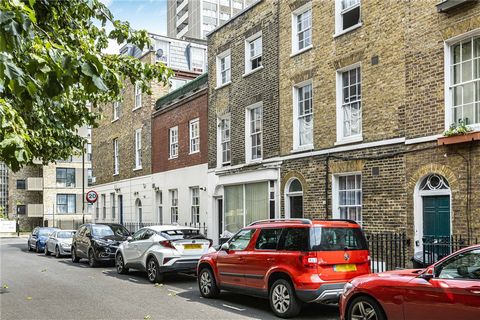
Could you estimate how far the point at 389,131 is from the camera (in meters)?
13.8

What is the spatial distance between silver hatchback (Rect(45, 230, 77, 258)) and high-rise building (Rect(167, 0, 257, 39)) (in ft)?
214

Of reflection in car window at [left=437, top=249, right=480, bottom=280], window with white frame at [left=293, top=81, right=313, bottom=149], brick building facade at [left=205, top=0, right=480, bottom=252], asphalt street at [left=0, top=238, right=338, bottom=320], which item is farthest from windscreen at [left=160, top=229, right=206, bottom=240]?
reflection in car window at [left=437, top=249, right=480, bottom=280]

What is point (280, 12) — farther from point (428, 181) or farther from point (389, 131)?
point (428, 181)

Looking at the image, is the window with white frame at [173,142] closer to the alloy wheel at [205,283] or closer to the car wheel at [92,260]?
Answer: the car wheel at [92,260]

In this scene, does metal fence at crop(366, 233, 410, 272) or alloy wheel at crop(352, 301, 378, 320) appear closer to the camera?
alloy wheel at crop(352, 301, 378, 320)

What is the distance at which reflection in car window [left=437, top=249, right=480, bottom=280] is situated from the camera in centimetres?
661

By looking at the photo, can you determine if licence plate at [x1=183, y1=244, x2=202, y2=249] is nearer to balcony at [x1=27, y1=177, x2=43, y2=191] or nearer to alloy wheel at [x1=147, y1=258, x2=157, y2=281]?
alloy wheel at [x1=147, y1=258, x2=157, y2=281]

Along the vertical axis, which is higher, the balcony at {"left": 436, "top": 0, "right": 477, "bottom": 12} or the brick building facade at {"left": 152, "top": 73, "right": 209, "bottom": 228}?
the balcony at {"left": 436, "top": 0, "right": 477, "bottom": 12}

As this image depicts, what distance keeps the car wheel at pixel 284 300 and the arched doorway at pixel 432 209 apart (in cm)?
423

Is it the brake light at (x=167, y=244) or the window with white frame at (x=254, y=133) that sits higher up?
the window with white frame at (x=254, y=133)

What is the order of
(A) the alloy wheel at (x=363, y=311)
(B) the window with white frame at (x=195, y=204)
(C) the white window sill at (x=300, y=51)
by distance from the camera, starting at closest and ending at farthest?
1. (A) the alloy wheel at (x=363, y=311)
2. (C) the white window sill at (x=300, y=51)
3. (B) the window with white frame at (x=195, y=204)

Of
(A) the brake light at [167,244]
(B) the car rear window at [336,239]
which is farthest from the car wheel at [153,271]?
(B) the car rear window at [336,239]

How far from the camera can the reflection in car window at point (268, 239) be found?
10.1 meters

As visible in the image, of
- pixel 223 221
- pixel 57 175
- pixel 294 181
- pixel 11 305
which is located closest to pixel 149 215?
pixel 223 221
